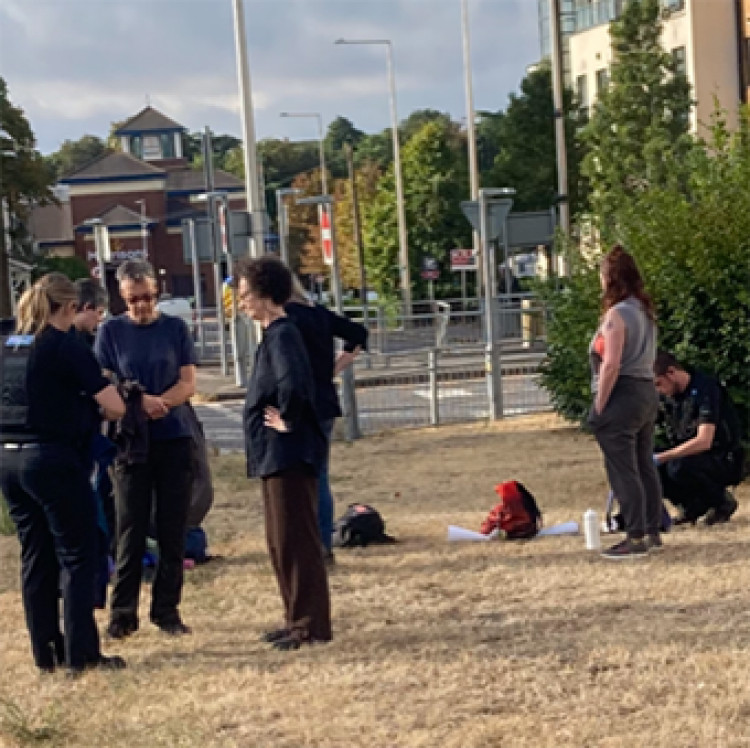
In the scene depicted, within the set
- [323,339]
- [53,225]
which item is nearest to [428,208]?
[323,339]

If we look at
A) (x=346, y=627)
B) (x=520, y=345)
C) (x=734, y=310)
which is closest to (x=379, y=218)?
(x=520, y=345)

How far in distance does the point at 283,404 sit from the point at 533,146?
1658 inches

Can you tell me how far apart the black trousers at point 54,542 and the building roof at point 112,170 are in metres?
107

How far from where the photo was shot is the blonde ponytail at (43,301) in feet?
22.2

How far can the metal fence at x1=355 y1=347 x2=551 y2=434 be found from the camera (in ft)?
66.8

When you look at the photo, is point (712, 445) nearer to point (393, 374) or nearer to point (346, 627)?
point (346, 627)

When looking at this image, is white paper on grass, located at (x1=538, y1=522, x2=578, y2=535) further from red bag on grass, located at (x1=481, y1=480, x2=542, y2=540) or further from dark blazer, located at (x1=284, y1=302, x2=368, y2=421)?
dark blazer, located at (x1=284, y1=302, x2=368, y2=421)

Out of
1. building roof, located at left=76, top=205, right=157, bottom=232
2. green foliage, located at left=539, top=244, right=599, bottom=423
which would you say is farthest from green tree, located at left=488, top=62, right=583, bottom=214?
building roof, located at left=76, top=205, right=157, bottom=232

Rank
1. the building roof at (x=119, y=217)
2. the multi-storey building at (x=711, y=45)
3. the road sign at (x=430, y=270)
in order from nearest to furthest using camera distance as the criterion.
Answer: the multi-storey building at (x=711, y=45), the road sign at (x=430, y=270), the building roof at (x=119, y=217)

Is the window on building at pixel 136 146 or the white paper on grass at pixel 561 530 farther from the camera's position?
the window on building at pixel 136 146

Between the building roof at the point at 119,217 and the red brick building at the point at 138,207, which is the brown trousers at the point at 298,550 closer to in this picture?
the red brick building at the point at 138,207

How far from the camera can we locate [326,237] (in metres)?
22.1

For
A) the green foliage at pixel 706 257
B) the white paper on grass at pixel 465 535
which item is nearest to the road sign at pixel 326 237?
the green foliage at pixel 706 257

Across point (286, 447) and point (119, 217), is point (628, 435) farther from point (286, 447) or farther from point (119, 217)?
point (119, 217)
